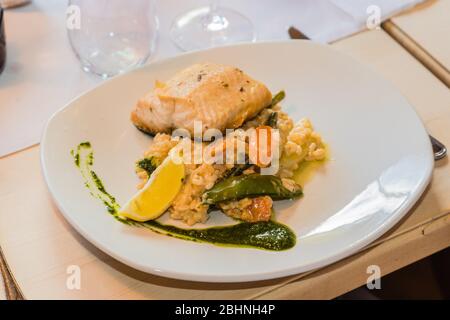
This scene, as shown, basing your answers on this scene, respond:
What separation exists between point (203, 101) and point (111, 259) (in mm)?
343

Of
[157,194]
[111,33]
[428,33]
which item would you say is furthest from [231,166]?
[428,33]

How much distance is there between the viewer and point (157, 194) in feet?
3.71

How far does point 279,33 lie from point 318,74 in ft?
1.14

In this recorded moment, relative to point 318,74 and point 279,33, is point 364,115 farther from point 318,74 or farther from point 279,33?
point 279,33

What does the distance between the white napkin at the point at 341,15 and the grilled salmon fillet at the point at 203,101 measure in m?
0.50

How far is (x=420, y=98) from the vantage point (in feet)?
4.95

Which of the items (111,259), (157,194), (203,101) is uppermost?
(203,101)

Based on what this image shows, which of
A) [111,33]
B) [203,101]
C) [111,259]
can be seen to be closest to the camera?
[111,259]

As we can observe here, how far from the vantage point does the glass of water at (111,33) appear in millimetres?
1655

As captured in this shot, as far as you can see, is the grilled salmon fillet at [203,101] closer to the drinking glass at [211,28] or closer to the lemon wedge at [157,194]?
the lemon wedge at [157,194]

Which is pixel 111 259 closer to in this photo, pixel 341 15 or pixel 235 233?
pixel 235 233

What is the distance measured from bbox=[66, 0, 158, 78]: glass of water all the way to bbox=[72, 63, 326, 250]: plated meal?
0.38 meters

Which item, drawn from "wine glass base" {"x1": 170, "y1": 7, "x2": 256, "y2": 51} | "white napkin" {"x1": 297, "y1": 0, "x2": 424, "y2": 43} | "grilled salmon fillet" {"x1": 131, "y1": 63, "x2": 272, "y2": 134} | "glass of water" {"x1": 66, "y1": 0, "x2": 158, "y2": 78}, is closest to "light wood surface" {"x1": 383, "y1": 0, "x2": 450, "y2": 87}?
"white napkin" {"x1": 297, "y1": 0, "x2": 424, "y2": 43}
